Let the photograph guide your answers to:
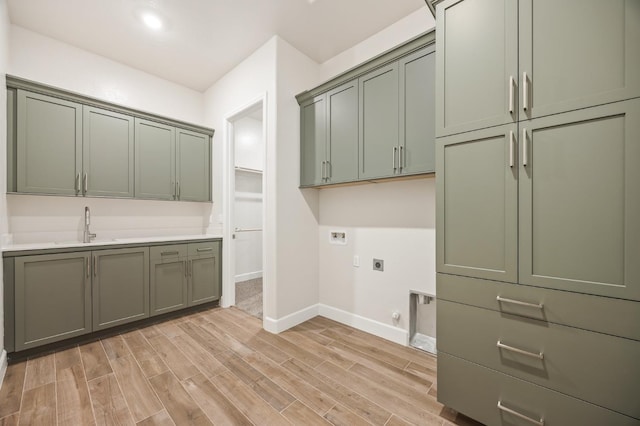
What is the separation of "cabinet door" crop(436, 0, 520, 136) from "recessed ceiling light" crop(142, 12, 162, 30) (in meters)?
2.49

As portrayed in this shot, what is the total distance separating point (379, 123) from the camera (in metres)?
2.26

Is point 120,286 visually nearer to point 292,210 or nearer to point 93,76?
point 292,210

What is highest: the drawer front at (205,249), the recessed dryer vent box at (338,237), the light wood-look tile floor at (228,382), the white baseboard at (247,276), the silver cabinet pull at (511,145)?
the silver cabinet pull at (511,145)

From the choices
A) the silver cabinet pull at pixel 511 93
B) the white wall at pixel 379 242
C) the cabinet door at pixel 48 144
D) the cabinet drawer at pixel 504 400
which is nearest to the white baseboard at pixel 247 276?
the white wall at pixel 379 242

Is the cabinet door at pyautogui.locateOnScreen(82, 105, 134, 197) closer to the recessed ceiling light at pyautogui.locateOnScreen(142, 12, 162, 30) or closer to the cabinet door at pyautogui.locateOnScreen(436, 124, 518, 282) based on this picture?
the recessed ceiling light at pyautogui.locateOnScreen(142, 12, 162, 30)

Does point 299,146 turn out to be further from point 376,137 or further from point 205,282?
point 205,282

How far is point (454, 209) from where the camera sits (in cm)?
145

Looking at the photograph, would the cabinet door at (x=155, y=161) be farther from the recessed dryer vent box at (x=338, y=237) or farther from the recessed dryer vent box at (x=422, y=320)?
the recessed dryer vent box at (x=422, y=320)

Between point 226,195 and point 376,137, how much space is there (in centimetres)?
204

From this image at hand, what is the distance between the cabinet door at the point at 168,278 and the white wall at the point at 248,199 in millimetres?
1509

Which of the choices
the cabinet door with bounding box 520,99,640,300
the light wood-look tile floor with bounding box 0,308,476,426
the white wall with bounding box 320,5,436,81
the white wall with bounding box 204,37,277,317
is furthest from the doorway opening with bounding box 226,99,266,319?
the cabinet door with bounding box 520,99,640,300

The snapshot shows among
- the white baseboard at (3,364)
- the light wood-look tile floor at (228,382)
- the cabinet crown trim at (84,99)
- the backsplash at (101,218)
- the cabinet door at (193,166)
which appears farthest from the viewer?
the cabinet door at (193,166)

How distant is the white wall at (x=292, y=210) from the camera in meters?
2.66

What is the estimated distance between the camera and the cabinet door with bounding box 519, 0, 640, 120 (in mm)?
1040
